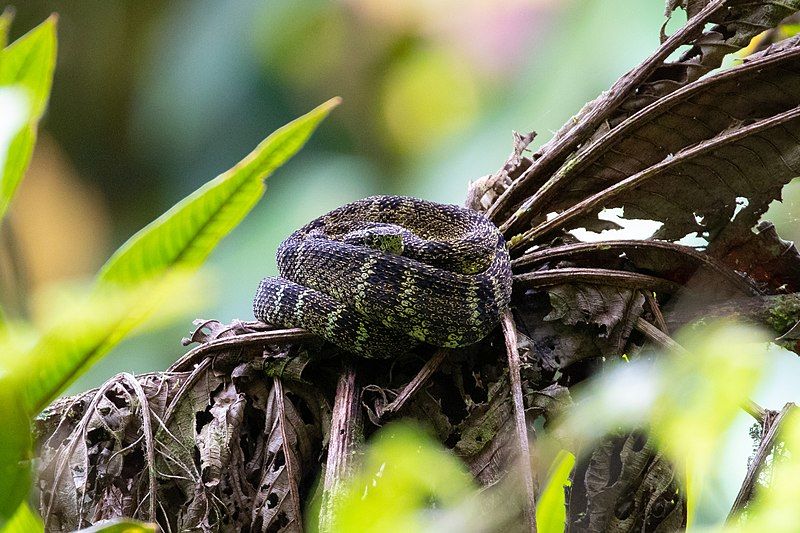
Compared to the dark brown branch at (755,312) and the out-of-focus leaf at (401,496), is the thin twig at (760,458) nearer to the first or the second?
the dark brown branch at (755,312)

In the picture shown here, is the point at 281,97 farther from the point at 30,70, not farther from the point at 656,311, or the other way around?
the point at 30,70

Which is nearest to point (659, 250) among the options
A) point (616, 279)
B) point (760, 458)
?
point (616, 279)

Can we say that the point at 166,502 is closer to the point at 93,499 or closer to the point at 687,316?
the point at 93,499

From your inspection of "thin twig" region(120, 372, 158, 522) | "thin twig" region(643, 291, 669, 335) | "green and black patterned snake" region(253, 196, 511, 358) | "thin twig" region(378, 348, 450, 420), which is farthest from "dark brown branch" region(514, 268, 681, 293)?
"thin twig" region(120, 372, 158, 522)

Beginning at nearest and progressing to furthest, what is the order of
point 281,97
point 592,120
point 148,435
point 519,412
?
point 519,412
point 148,435
point 592,120
point 281,97

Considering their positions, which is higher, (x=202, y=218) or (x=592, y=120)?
(x=202, y=218)

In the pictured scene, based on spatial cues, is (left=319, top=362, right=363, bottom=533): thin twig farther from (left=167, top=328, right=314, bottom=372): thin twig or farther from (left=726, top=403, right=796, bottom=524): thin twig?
(left=726, top=403, right=796, bottom=524): thin twig
